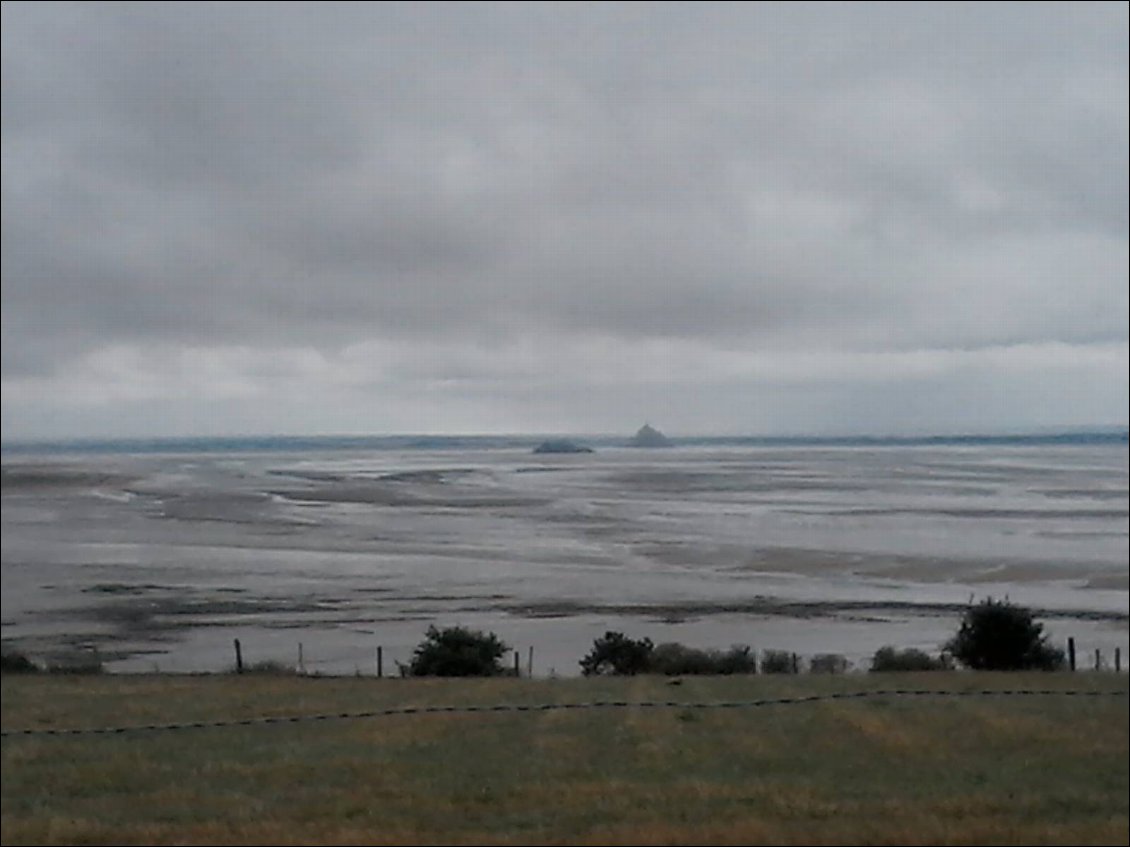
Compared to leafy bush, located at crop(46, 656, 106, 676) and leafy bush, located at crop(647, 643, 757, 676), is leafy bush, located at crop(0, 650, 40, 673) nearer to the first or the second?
leafy bush, located at crop(46, 656, 106, 676)

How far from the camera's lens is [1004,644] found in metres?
27.2

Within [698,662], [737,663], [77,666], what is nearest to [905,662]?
[737,663]

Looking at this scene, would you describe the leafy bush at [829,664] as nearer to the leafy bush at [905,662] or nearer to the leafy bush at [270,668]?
the leafy bush at [905,662]

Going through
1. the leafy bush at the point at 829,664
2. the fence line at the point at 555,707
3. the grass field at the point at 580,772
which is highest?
the grass field at the point at 580,772

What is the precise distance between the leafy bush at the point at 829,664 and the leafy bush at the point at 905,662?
67cm

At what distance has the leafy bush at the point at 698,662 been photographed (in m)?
27.5

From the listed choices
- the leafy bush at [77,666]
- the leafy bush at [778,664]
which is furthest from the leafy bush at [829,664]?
the leafy bush at [77,666]

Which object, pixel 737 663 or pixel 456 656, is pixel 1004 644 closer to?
pixel 737 663

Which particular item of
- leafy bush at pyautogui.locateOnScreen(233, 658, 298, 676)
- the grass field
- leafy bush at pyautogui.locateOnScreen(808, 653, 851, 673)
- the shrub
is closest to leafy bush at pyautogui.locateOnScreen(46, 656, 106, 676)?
leafy bush at pyautogui.locateOnScreen(233, 658, 298, 676)

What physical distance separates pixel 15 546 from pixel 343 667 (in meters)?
31.7

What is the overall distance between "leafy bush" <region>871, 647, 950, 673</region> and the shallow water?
2735 millimetres

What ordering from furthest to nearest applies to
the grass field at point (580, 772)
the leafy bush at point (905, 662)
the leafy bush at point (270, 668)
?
1. the leafy bush at point (270, 668)
2. the leafy bush at point (905, 662)
3. the grass field at point (580, 772)

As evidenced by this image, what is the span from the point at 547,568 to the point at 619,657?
17.2 meters

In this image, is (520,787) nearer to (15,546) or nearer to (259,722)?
(259,722)
